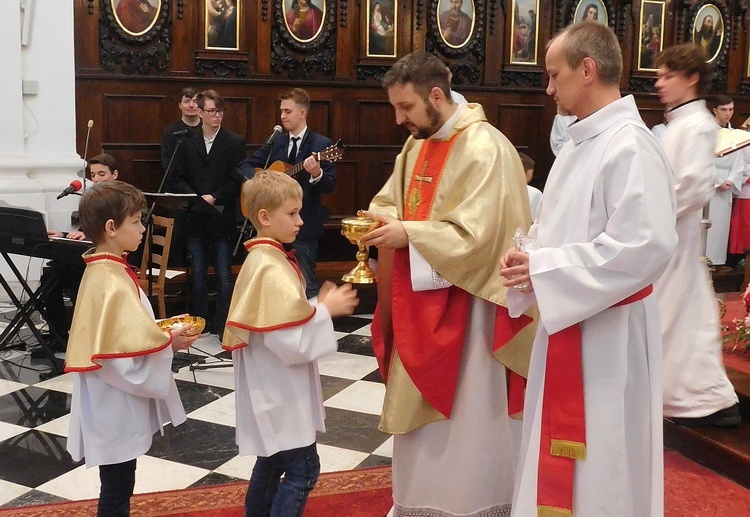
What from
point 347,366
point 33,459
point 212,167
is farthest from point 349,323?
point 33,459

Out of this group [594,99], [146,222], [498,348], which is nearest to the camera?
[594,99]

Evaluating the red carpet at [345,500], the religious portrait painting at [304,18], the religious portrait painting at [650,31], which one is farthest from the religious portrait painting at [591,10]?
the red carpet at [345,500]

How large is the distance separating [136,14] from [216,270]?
9.91ft

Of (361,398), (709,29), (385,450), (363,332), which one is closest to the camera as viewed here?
(385,450)

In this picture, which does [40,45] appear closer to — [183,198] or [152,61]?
[152,61]

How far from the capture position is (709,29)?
34.2ft

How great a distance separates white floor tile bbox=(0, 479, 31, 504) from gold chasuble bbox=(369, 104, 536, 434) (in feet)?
5.58

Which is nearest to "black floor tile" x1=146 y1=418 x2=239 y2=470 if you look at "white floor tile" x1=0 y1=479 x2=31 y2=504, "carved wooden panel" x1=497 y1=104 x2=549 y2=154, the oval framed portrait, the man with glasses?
"white floor tile" x1=0 y1=479 x2=31 y2=504

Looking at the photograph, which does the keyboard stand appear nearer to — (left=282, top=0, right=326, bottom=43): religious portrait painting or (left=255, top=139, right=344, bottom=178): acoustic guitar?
(left=255, top=139, right=344, bottom=178): acoustic guitar

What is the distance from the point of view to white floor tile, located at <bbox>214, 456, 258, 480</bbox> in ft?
12.6

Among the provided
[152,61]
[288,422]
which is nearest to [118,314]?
[288,422]

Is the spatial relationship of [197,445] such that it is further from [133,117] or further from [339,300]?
[133,117]

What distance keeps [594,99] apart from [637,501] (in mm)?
1121

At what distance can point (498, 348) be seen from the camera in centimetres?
291
